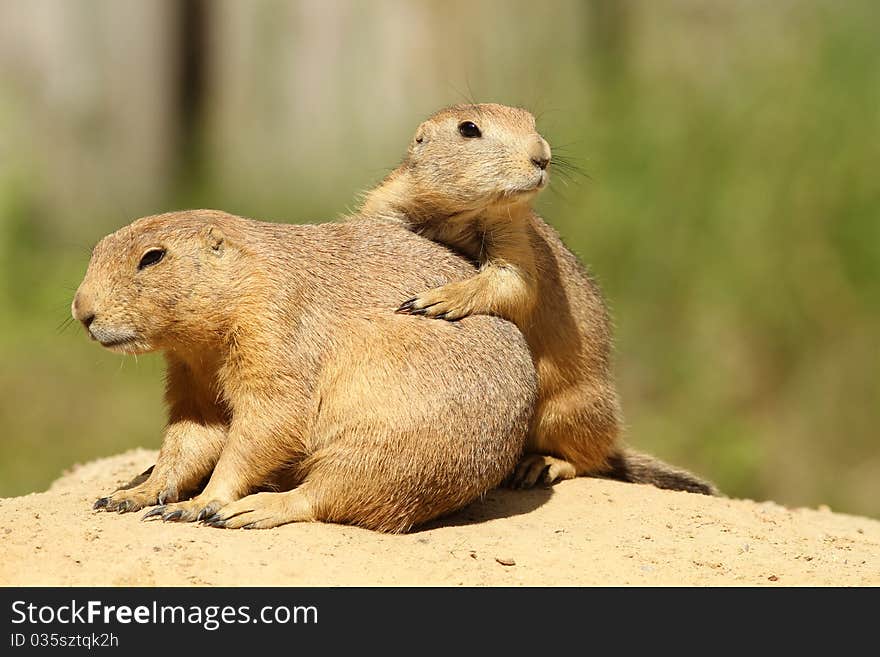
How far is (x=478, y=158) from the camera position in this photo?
21.9ft

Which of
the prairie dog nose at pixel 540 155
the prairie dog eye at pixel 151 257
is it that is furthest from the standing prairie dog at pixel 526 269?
the prairie dog eye at pixel 151 257

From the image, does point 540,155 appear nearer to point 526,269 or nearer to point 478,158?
point 478,158

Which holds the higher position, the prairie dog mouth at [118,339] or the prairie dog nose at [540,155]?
the prairie dog nose at [540,155]

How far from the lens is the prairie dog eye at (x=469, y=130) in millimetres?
6930

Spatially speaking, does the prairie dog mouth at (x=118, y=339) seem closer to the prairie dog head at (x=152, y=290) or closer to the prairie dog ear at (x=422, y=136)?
the prairie dog head at (x=152, y=290)

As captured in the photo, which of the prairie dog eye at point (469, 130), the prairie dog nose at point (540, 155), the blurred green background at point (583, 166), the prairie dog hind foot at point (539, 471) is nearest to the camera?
the prairie dog nose at point (540, 155)

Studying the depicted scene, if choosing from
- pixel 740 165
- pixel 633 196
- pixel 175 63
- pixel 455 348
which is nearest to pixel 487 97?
pixel 633 196

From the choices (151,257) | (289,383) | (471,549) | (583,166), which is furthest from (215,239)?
(583,166)

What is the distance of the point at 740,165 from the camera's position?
1148cm

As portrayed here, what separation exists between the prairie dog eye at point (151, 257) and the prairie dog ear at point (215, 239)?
225mm

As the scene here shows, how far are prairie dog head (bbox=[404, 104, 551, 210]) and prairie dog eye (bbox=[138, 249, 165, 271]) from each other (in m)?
1.83

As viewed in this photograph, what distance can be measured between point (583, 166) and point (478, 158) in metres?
5.11

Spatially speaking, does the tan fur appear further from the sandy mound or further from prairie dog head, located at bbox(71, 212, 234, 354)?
the sandy mound

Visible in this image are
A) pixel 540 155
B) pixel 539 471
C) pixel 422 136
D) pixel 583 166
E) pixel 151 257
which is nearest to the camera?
pixel 151 257
